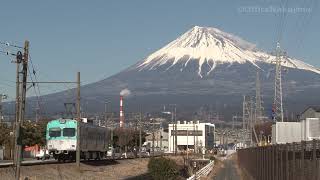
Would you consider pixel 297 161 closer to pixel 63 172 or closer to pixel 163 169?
pixel 63 172

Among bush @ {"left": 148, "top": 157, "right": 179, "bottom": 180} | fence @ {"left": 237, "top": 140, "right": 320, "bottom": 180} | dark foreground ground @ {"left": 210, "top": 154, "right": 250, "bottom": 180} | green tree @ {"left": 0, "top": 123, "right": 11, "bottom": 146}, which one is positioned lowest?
dark foreground ground @ {"left": 210, "top": 154, "right": 250, "bottom": 180}

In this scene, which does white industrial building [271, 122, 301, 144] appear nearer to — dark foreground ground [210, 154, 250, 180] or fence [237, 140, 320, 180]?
dark foreground ground [210, 154, 250, 180]

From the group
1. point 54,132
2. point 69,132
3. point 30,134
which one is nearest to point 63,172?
point 69,132

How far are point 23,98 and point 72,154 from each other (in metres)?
23.7

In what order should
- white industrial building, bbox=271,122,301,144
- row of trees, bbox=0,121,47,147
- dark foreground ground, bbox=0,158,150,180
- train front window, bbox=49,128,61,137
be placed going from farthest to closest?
row of trees, bbox=0,121,47,147 → train front window, bbox=49,128,61,137 → white industrial building, bbox=271,122,301,144 → dark foreground ground, bbox=0,158,150,180

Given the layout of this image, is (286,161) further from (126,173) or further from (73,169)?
(126,173)

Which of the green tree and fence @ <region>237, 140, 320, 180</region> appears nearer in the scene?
fence @ <region>237, 140, 320, 180</region>

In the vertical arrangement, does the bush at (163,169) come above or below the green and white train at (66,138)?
below

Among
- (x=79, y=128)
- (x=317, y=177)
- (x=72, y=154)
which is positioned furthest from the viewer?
(x=72, y=154)

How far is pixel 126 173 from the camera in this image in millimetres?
55250

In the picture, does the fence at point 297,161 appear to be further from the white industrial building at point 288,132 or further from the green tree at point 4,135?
the green tree at point 4,135

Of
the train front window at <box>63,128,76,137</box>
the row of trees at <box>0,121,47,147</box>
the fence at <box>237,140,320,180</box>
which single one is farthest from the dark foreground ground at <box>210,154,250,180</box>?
the row of trees at <box>0,121,47,147</box>

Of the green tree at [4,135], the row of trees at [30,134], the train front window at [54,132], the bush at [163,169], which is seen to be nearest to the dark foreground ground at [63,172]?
the bush at [163,169]

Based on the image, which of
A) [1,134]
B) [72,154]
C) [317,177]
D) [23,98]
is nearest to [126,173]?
[72,154]
